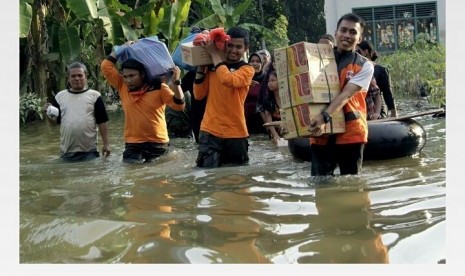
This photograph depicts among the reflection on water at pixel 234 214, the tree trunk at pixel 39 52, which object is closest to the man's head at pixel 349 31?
the reflection on water at pixel 234 214

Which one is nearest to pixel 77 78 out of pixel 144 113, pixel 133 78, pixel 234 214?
pixel 133 78

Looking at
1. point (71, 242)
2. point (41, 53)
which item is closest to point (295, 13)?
point (41, 53)

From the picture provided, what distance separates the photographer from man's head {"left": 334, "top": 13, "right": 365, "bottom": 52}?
413 centimetres

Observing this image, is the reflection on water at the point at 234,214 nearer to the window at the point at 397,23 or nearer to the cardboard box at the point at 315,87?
the cardboard box at the point at 315,87

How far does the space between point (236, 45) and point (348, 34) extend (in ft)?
3.43

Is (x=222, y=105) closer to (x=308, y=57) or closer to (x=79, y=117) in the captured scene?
(x=308, y=57)

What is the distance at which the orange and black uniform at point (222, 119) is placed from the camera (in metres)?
5.01

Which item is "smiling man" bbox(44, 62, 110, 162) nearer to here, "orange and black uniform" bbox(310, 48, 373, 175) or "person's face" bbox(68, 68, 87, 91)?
"person's face" bbox(68, 68, 87, 91)

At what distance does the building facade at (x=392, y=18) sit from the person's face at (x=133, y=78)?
1219 centimetres

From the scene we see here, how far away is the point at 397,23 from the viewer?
17312 mm

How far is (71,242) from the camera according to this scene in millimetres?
3143

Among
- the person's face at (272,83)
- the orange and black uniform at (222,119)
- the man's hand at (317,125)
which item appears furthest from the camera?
the person's face at (272,83)

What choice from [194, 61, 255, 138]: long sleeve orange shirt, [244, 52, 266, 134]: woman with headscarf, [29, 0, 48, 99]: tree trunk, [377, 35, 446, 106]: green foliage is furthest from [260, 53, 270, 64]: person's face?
[377, 35, 446, 106]: green foliage

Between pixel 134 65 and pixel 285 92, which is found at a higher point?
pixel 134 65
